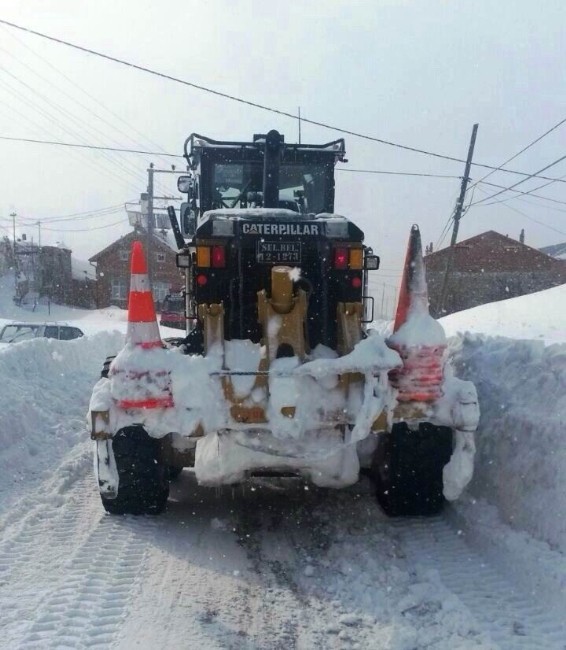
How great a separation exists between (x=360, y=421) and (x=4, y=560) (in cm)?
240

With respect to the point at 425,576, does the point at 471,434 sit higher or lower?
higher

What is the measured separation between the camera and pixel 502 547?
4.47 metres

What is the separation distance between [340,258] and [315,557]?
236cm

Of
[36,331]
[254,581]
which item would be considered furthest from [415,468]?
[36,331]

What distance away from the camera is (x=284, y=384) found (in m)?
4.55

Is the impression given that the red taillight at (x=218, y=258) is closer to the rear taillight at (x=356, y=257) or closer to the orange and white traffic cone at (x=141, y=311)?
the orange and white traffic cone at (x=141, y=311)

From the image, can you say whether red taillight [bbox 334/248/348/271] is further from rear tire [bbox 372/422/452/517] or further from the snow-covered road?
the snow-covered road

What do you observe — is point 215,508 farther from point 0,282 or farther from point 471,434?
point 0,282

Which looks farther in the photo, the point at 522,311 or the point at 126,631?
the point at 522,311

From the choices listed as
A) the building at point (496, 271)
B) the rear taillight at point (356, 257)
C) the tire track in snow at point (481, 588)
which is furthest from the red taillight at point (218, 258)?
the building at point (496, 271)

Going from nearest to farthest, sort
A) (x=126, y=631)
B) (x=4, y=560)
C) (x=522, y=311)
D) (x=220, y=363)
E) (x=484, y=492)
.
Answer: (x=126, y=631) < (x=4, y=560) < (x=220, y=363) < (x=484, y=492) < (x=522, y=311)

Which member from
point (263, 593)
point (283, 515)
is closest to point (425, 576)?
point (263, 593)

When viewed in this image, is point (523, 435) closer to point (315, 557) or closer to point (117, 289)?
point (315, 557)

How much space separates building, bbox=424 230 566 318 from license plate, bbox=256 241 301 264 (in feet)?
131
